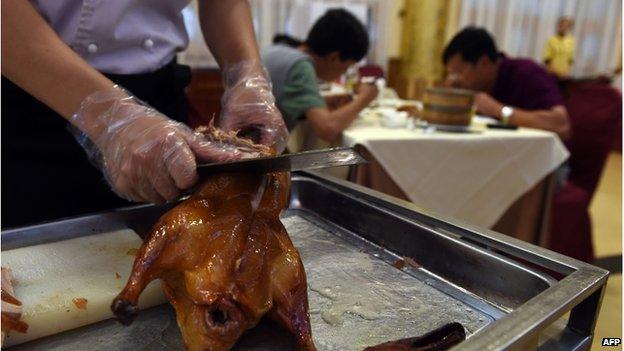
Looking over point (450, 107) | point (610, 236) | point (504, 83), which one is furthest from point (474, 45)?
point (610, 236)

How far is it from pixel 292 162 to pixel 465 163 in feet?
5.98

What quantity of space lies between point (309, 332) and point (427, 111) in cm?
202

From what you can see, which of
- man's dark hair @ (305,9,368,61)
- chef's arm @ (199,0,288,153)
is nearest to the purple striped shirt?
chef's arm @ (199,0,288,153)

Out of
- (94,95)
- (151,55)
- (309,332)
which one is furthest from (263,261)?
(151,55)

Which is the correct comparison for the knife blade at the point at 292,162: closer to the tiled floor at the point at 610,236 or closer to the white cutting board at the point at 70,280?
the white cutting board at the point at 70,280

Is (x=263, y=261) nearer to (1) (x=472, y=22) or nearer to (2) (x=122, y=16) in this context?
(2) (x=122, y=16)

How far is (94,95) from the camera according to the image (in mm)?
862

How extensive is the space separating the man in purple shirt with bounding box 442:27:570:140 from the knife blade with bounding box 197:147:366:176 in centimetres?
237

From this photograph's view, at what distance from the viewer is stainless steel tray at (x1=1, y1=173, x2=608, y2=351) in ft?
2.44

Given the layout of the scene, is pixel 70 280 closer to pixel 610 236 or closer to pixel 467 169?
pixel 467 169

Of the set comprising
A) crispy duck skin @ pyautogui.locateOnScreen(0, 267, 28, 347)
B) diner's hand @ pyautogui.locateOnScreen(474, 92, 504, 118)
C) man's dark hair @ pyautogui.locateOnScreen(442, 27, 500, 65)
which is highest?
man's dark hair @ pyautogui.locateOnScreen(442, 27, 500, 65)

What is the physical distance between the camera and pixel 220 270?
0.73 m

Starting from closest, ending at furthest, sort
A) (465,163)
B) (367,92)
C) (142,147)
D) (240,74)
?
(142,147) → (240,74) → (465,163) → (367,92)

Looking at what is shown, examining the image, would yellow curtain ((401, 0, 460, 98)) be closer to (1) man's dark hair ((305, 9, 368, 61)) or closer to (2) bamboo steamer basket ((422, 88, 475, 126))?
(1) man's dark hair ((305, 9, 368, 61))
